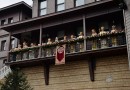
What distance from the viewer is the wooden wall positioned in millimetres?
19453

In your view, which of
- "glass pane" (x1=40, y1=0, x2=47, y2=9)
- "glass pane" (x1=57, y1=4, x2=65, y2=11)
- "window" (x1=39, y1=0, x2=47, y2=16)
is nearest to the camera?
"glass pane" (x1=57, y1=4, x2=65, y2=11)

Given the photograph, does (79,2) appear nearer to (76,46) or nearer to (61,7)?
(61,7)

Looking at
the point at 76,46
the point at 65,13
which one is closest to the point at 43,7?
the point at 65,13

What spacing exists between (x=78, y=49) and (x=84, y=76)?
7.54 ft

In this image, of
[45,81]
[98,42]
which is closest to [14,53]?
[45,81]

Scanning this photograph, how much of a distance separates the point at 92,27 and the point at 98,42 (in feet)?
10.4

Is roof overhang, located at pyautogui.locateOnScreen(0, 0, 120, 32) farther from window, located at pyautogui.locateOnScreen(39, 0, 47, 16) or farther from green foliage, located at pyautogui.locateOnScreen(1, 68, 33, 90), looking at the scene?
green foliage, located at pyautogui.locateOnScreen(1, 68, 33, 90)

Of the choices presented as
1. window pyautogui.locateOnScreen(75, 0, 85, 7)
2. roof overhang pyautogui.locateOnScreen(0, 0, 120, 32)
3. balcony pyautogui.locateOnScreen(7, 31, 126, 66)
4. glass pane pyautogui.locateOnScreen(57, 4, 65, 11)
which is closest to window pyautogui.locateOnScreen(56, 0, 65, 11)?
glass pane pyautogui.locateOnScreen(57, 4, 65, 11)

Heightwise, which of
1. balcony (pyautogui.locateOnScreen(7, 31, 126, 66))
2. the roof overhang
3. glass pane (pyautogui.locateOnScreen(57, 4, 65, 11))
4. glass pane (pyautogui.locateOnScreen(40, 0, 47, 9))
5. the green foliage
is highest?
glass pane (pyautogui.locateOnScreen(40, 0, 47, 9))

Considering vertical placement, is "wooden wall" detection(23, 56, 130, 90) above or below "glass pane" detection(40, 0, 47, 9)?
below

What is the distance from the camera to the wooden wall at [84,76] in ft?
63.8

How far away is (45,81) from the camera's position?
22.7 metres

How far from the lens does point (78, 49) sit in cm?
2188

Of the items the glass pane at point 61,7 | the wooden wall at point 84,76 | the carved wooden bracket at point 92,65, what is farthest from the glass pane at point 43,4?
the carved wooden bracket at point 92,65
